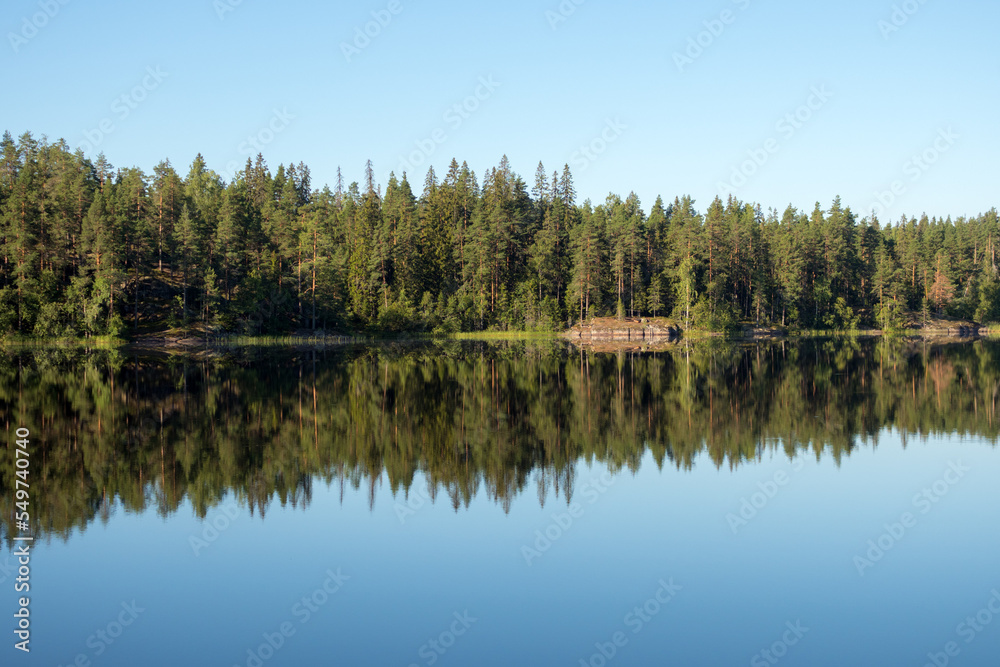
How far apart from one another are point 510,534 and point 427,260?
110 m

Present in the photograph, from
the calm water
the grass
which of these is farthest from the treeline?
the calm water

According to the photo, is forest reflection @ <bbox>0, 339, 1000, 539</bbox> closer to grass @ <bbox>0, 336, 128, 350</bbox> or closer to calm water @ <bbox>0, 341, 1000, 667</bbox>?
calm water @ <bbox>0, 341, 1000, 667</bbox>

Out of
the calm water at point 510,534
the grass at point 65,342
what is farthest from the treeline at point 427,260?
the calm water at point 510,534

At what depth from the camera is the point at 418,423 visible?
1060 inches

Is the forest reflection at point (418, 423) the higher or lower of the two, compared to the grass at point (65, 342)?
lower

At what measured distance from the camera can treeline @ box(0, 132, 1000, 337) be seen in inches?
3388

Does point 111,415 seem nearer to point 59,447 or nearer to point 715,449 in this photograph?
point 59,447

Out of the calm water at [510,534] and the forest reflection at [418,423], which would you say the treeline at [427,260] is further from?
the calm water at [510,534]

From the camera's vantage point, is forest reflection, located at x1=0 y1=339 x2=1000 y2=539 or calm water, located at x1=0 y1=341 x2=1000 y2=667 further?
forest reflection, located at x1=0 y1=339 x2=1000 y2=539

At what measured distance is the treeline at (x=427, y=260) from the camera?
86062 mm

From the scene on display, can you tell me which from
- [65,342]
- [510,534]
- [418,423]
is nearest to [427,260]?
[65,342]

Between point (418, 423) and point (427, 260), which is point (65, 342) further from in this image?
point (418, 423)

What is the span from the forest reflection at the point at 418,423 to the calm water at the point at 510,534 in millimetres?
170

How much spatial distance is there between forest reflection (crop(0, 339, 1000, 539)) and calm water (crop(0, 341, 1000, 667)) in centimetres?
17
